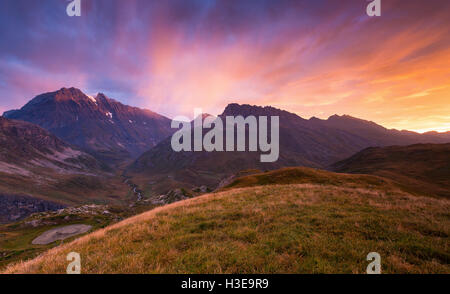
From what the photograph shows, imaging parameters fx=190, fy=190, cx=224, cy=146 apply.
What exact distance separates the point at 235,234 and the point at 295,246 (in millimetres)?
2887

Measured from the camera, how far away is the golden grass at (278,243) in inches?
261

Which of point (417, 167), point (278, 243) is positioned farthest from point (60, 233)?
point (417, 167)

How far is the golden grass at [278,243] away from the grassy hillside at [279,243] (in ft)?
0.11

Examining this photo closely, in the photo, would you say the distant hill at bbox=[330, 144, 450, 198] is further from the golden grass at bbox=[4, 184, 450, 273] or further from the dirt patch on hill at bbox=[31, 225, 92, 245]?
the dirt patch on hill at bbox=[31, 225, 92, 245]

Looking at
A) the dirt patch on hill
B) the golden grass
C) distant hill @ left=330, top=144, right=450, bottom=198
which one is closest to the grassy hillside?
the golden grass

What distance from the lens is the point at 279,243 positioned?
8.16 m

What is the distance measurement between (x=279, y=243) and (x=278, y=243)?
43 millimetres

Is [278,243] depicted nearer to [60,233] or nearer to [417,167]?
[60,233]

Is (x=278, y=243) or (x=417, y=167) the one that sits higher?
(x=278, y=243)

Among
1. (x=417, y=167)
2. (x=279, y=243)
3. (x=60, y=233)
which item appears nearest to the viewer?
(x=279, y=243)

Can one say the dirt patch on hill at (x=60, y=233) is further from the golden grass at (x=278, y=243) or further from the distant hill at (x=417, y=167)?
the distant hill at (x=417, y=167)

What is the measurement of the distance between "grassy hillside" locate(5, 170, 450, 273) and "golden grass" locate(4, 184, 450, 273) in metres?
0.03

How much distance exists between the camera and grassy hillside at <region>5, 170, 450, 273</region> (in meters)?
6.63

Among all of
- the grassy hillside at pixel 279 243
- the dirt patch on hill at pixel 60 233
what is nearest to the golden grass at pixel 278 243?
the grassy hillside at pixel 279 243
